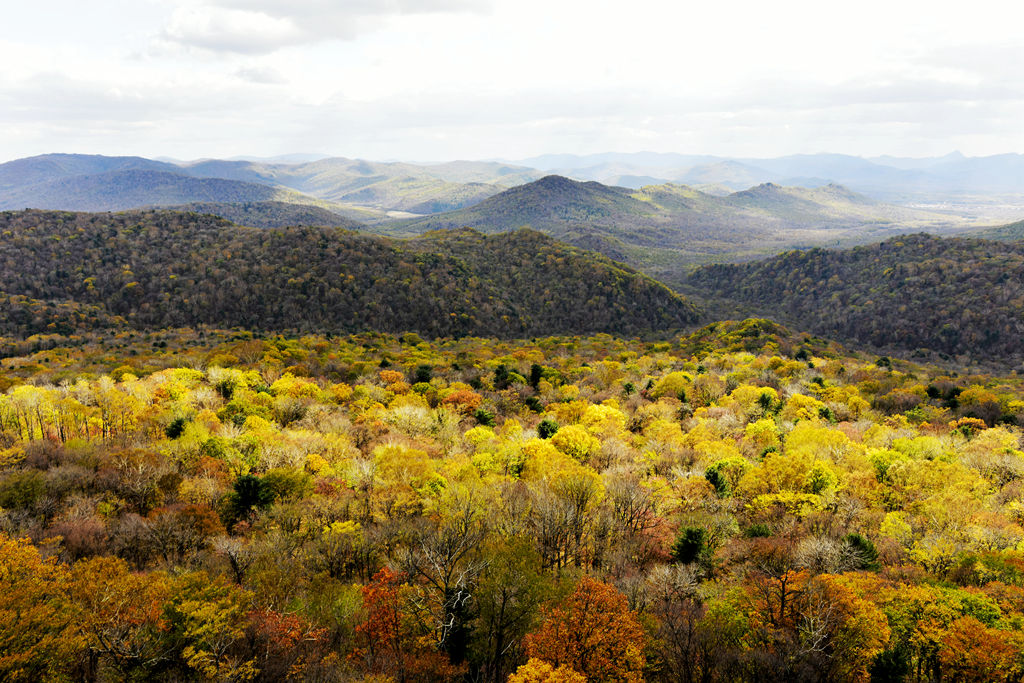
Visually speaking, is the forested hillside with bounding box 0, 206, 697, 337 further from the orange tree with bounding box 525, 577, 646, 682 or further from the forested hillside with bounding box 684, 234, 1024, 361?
the orange tree with bounding box 525, 577, 646, 682

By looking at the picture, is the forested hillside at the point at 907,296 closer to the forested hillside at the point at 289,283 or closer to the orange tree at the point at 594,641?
the forested hillside at the point at 289,283

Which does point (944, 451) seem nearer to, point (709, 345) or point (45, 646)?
point (45, 646)

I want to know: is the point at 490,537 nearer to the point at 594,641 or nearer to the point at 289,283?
the point at 594,641

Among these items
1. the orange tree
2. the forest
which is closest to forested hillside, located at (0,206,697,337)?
the forest

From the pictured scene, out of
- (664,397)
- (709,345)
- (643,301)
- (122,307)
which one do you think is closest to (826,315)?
(643,301)

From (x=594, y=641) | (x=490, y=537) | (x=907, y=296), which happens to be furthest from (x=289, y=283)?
(x=907, y=296)

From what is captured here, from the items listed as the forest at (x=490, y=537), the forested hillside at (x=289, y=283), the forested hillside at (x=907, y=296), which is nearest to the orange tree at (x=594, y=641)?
the forest at (x=490, y=537)
